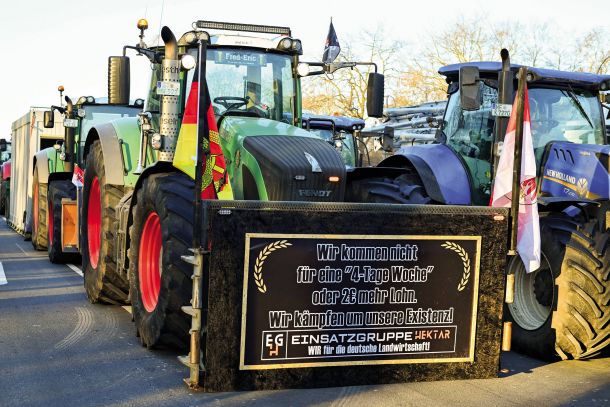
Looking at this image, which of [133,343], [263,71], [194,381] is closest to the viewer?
[194,381]

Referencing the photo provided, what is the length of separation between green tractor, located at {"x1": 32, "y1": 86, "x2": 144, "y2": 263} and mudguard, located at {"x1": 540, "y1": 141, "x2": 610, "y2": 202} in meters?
6.85

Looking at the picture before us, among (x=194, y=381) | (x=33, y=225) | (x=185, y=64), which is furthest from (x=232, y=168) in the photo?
(x=33, y=225)

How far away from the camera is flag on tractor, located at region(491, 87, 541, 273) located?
6.59 metres

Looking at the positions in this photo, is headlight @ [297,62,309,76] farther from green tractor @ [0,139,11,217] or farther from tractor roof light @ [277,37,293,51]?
green tractor @ [0,139,11,217]

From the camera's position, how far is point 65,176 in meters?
14.9

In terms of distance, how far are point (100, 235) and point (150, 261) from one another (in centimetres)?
214

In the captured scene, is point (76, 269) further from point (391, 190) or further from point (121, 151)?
point (391, 190)

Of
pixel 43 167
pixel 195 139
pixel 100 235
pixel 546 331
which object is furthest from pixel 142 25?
pixel 43 167

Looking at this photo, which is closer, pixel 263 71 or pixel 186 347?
pixel 186 347

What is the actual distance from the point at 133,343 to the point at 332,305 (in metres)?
2.29

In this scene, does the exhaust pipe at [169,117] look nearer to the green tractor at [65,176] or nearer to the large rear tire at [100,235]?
the large rear tire at [100,235]

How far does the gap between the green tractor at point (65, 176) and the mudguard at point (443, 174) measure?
5.38m

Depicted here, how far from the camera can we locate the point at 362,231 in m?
6.26

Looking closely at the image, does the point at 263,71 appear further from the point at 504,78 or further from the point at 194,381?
the point at 194,381
